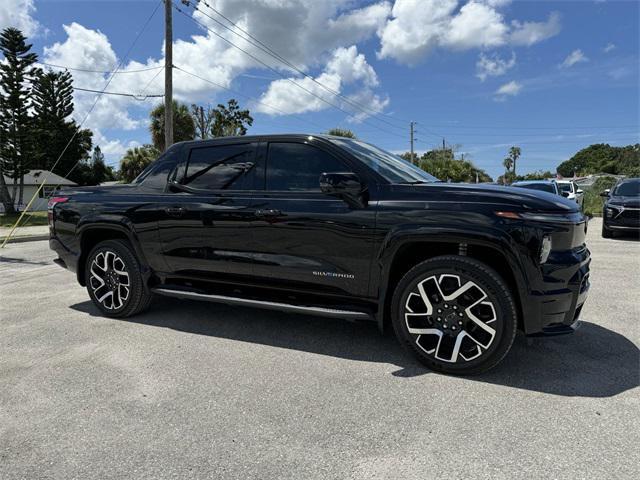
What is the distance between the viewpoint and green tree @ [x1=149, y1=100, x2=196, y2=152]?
28.9m

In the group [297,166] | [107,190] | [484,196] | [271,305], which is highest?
[297,166]

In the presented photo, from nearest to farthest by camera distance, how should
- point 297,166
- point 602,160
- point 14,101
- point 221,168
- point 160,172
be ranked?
point 297,166
point 221,168
point 160,172
point 14,101
point 602,160

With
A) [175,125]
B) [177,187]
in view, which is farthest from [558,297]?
[175,125]

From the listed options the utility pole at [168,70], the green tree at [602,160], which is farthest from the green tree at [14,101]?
the green tree at [602,160]

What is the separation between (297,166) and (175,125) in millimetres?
27904

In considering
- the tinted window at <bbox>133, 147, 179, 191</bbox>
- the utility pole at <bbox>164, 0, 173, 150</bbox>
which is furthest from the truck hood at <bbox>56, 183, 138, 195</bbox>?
the utility pole at <bbox>164, 0, 173, 150</bbox>

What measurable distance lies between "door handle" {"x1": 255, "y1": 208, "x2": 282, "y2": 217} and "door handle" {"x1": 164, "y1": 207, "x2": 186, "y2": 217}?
843 mm

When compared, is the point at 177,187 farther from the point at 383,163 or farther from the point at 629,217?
the point at 629,217

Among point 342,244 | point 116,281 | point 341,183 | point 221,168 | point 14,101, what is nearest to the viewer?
point 341,183

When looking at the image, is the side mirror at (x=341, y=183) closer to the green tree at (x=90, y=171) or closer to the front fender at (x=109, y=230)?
the front fender at (x=109, y=230)

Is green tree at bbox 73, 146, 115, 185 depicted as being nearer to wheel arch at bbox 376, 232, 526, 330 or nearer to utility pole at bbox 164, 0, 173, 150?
utility pole at bbox 164, 0, 173, 150

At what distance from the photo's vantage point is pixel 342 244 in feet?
11.4

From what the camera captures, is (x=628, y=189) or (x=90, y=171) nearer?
(x=628, y=189)

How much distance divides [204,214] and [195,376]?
1.48 meters
